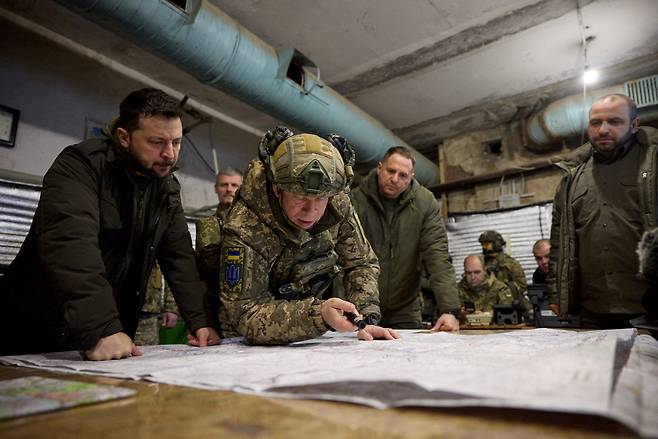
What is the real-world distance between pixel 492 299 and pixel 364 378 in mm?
5172

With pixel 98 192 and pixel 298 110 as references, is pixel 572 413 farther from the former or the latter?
pixel 298 110

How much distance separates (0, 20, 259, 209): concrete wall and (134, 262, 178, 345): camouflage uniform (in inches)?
52.4

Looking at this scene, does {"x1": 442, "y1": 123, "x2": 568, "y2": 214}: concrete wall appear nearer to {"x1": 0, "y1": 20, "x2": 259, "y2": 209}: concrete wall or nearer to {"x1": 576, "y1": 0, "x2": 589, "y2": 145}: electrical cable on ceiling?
{"x1": 576, "y1": 0, "x2": 589, "y2": 145}: electrical cable on ceiling

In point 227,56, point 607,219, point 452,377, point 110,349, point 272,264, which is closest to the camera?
point 452,377

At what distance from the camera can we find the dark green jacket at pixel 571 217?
7.24ft

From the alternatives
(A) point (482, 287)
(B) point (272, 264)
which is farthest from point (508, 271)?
(B) point (272, 264)

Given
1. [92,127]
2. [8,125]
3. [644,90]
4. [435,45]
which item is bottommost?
[8,125]

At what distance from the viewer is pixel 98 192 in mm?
1355

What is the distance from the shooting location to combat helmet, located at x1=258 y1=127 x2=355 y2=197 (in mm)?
1386

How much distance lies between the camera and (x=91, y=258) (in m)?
1.13

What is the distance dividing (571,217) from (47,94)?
13.7 ft

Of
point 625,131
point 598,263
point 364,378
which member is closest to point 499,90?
point 625,131

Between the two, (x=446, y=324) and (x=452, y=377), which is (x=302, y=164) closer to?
(x=452, y=377)

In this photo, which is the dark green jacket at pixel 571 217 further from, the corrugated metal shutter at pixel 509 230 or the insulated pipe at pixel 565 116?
the corrugated metal shutter at pixel 509 230
